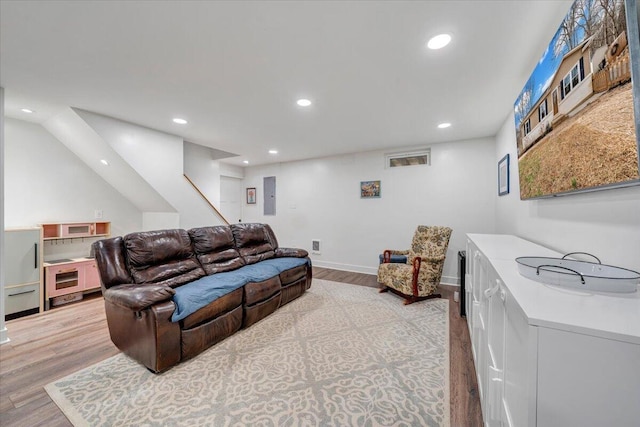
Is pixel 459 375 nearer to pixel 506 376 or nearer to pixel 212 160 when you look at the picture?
pixel 506 376

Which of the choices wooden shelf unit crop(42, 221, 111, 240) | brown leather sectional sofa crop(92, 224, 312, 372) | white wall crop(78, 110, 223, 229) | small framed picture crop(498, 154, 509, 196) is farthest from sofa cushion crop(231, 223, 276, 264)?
small framed picture crop(498, 154, 509, 196)

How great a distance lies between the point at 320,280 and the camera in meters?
4.30

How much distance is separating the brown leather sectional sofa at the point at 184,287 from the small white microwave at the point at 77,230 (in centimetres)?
182

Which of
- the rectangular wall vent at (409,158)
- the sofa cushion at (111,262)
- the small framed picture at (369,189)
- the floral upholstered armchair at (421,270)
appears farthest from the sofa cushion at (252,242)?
the rectangular wall vent at (409,158)

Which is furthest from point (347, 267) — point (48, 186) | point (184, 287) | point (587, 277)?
point (48, 186)

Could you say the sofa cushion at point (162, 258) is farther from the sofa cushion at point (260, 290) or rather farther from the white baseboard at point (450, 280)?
the white baseboard at point (450, 280)

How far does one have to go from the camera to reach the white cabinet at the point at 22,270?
108 inches

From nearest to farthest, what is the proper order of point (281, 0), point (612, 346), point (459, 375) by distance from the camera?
point (612, 346) < point (281, 0) < point (459, 375)

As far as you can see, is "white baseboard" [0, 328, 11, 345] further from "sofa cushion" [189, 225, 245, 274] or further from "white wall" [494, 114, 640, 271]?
"white wall" [494, 114, 640, 271]

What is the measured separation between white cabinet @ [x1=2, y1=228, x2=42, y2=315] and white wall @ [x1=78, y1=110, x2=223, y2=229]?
53.5 inches

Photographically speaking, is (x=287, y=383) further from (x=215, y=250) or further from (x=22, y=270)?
(x=22, y=270)

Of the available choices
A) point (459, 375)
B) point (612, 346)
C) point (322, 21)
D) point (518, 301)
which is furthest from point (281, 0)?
point (459, 375)

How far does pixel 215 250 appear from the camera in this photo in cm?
305

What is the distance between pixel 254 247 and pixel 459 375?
8.99 feet
